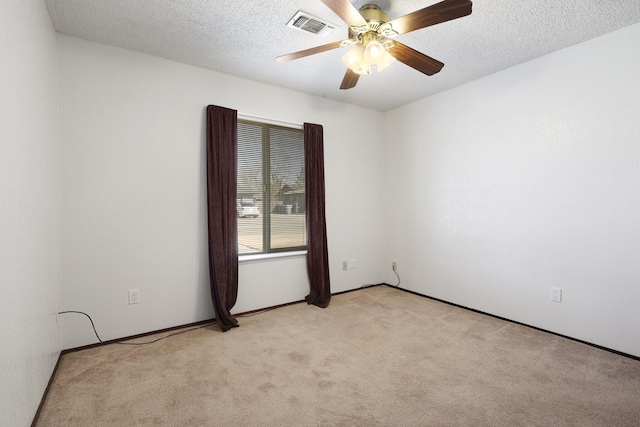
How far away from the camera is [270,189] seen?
12.0ft

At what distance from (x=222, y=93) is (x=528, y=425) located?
3.57 m

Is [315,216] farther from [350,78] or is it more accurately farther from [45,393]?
[45,393]

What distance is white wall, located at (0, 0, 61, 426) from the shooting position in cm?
137

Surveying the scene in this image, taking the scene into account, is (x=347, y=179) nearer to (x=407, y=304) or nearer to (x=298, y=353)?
(x=407, y=304)

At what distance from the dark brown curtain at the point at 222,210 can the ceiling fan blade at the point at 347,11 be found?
1705 millimetres

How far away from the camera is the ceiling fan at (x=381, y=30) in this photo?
1.73 meters

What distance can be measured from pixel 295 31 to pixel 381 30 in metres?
0.81

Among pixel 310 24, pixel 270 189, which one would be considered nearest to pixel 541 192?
pixel 310 24

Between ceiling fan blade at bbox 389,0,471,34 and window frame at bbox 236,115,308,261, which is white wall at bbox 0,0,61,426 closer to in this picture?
window frame at bbox 236,115,308,261

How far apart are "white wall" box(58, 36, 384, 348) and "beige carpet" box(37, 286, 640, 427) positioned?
1.18 ft

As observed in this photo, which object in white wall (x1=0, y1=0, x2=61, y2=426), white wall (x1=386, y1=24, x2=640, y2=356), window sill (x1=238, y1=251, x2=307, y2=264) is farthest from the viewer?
window sill (x1=238, y1=251, x2=307, y2=264)

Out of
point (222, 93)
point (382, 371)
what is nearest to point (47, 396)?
point (382, 371)

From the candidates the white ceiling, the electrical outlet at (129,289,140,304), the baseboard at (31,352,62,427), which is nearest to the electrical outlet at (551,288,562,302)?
the white ceiling

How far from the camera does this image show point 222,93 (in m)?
3.27
